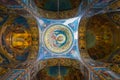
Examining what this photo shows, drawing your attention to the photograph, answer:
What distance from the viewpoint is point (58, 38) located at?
19.5m

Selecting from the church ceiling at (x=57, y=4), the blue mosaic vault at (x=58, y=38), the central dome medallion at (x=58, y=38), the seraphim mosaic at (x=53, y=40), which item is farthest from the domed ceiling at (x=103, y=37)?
the central dome medallion at (x=58, y=38)

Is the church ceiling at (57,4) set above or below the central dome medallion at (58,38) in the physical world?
above

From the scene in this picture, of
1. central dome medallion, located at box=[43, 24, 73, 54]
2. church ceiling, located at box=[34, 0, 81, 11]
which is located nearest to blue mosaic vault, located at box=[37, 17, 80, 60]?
central dome medallion, located at box=[43, 24, 73, 54]

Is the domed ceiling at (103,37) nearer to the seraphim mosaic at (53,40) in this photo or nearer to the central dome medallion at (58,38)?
the seraphim mosaic at (53,40)

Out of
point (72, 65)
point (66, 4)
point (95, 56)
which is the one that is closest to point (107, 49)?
point (95, 56)

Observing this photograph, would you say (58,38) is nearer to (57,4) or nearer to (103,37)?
(57,4)

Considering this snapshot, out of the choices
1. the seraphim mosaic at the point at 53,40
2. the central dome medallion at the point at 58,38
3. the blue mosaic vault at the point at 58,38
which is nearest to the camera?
the seraphim mosaic at the point at 53,40

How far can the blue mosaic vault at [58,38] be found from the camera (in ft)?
59.7

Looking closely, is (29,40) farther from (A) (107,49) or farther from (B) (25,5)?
(A) (107,49)

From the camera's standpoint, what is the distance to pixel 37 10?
55.6 ft

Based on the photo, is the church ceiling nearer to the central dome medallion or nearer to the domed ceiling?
the domed ceiling

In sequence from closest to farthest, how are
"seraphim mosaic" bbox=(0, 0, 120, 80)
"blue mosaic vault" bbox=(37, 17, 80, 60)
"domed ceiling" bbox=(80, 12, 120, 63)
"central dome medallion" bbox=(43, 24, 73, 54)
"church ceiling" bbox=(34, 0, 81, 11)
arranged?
"seraphim mosaic" bbox=(0, 0, 120, 80)
"domed ceiling" bbox=(80, 12, 120, 63)
"church ceiling" bbox=(34, 0, 81, 11)
"blue mosaic vault" bbox=(37, 17, 80, 60)
"central dome medallion" bbox=(43, 24, 73, 54)

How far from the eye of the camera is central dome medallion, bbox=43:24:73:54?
1895 centimetres

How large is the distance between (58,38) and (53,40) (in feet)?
1.31
